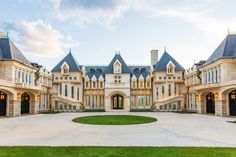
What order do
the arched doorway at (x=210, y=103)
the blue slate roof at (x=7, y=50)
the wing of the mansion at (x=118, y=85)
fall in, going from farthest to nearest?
the arched doorway at (x=210, y=103) → the blue slate roof at (x=7, y=50) → the wing of the mansion at (x=118, y=85)

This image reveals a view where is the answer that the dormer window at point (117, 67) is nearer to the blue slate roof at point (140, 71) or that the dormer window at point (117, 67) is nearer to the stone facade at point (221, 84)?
the blue slate roof at point (140, 71)

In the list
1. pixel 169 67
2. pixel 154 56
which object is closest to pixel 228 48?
pixel 169 67

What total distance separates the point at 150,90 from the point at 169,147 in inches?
1547

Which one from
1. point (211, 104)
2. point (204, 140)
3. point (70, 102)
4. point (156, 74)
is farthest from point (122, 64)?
point (204, 140)

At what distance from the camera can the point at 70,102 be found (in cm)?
4325

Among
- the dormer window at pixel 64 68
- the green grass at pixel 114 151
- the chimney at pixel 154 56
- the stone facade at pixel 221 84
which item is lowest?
the green grass at pixel 114 151

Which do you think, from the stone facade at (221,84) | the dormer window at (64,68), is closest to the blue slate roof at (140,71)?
the dormer window at (64,68)

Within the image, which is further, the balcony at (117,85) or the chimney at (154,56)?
the chimney at (154,56)

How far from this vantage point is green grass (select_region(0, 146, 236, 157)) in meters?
8.52

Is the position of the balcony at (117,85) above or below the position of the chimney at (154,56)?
below

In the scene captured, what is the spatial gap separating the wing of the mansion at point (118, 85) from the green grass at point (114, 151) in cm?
1893

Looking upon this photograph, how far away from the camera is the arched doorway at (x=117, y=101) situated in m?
47.7

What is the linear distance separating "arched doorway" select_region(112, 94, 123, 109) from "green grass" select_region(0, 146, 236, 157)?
37783 mm

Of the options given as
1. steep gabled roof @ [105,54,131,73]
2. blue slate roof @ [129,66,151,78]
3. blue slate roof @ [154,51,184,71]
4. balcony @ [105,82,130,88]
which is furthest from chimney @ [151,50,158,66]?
balcony @ [105,82,130,88]
